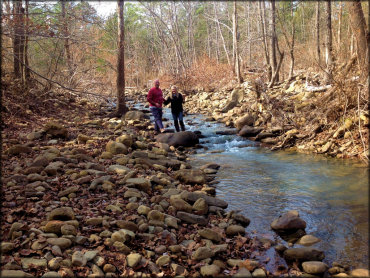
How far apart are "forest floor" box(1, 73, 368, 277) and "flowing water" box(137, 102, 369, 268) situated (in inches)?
14.7

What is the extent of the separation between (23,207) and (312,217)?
4181 millimetres

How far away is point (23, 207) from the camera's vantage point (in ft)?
13.9

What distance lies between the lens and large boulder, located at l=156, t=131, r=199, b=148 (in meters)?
10.4

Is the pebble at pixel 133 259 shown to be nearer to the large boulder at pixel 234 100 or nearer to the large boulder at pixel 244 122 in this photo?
the large boulder at pixel 244 122

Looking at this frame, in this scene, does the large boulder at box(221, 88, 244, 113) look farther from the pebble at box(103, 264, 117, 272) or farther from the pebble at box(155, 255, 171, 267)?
the pebble at box(103, 264, 117, 272)

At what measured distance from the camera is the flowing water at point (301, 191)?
4.10 metres

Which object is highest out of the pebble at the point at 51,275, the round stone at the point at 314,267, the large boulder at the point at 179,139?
the large boulder at the point at 179,139

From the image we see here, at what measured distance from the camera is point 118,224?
4.18 meters

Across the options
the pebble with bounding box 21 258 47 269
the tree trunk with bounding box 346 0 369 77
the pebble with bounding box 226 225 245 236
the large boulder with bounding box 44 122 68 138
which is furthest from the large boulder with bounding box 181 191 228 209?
the tree trunk with bounding box 346 0 369 77

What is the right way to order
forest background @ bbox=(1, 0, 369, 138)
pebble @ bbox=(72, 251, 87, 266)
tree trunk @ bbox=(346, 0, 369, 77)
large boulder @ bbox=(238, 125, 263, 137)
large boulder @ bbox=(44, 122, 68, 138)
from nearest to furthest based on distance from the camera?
pebble @ bbox=(72, 251, 87, 266), forest background @ bbox=(1, 0, 369, 138), tree trunk @ bbox=(346, 0, 369, 77), large boulder @ bbox=(44, 122, 68, 138), large boulder @ bbox=(238, 125, 263, 137)

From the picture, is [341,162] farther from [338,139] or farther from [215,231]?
[215,231]

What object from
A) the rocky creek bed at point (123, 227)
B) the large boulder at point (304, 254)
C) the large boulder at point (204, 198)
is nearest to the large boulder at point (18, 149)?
the rocky creek bed at point (123, 227)

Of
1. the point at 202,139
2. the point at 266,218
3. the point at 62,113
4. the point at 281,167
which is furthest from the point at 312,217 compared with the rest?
the point at 62,113

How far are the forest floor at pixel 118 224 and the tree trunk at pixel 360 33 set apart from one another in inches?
190
